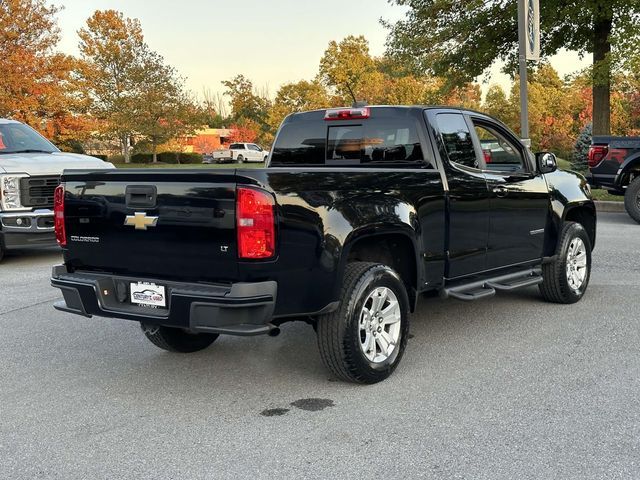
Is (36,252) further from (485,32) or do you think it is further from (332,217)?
(485,32)

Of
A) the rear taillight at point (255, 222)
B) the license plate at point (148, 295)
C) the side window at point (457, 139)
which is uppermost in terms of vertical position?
the side window at point (457, 139)

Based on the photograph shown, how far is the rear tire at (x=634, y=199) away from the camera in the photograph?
40.7 ft

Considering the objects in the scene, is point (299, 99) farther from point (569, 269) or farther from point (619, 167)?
point (569, 269)

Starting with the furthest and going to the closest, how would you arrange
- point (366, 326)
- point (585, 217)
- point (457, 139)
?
point (585, 217) < point (457, 139) < point (366, 326)

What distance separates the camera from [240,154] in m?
64.7

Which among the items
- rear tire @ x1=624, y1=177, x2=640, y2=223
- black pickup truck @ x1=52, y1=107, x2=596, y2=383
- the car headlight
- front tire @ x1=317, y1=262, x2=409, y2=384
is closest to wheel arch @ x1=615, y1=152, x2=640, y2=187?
rear tire @ x1=624, y1=177, x2=640, y2=223

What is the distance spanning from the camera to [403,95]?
5138 cm

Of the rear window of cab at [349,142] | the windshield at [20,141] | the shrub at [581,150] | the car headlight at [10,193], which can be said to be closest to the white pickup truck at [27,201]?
the car headlight at [10,193]

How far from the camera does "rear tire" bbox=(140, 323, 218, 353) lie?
5.07 m

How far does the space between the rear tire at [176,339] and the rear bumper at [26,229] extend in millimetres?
4813

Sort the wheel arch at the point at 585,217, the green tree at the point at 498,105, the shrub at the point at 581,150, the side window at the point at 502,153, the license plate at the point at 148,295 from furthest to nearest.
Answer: the green tree at the point at 498,105
the shrub at the point at 581,150
the wheel arch at the point at 585,217
the side window at the point at 502,153
the license plate at the point at 148,295

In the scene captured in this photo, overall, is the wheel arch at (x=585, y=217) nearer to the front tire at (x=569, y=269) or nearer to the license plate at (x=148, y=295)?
the front tire at (x=569, y=269)

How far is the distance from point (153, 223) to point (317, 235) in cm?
99

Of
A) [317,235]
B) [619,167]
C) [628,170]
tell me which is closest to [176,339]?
[317,235]
